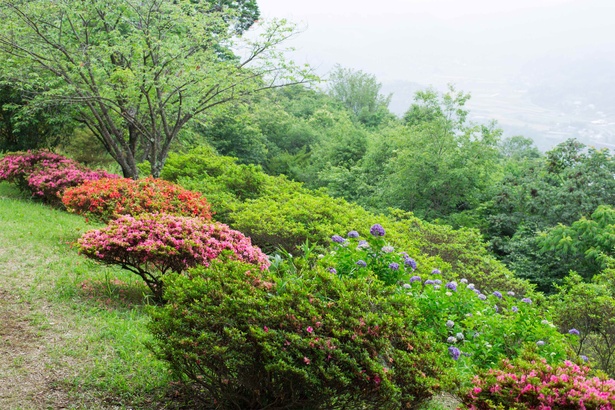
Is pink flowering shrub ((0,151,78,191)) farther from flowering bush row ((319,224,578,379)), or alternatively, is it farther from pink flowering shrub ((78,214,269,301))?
flowering bush row ((319,224,578,379))

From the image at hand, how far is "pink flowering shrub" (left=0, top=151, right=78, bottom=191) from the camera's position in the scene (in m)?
10.2

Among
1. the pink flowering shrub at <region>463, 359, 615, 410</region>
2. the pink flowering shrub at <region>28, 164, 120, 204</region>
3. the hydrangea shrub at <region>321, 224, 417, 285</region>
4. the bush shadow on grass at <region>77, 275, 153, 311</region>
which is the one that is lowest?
the bush shadow on grass at <region>77, 275, 153, 311</region>

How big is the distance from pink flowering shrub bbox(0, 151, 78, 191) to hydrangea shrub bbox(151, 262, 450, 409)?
8.52 meters

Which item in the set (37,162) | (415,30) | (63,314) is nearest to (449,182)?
(37,162)

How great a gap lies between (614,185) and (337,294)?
11624mm

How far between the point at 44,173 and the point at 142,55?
2942mm

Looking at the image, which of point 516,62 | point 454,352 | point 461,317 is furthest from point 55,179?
point 516,62

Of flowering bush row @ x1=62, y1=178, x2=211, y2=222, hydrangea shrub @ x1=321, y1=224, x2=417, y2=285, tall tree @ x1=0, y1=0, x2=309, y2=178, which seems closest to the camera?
hydrangea shrub @ x1=321, y1=224, x2=417, y2=285

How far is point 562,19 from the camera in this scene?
174 metres

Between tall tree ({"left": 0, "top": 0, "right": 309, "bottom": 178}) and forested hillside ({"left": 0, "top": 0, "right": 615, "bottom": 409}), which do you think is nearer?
forested hillside ({"left": 0, "top": 0, "right": 615, "bottom": 409})

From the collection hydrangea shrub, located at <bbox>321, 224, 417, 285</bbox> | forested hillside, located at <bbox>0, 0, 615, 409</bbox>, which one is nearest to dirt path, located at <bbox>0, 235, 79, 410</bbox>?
forested hillside, located at <bbox>0, 0, 615, 409</bbox>

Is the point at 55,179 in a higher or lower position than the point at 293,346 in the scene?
lower

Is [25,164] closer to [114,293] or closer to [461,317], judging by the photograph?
[114,293]

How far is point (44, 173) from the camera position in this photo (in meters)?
9.98
